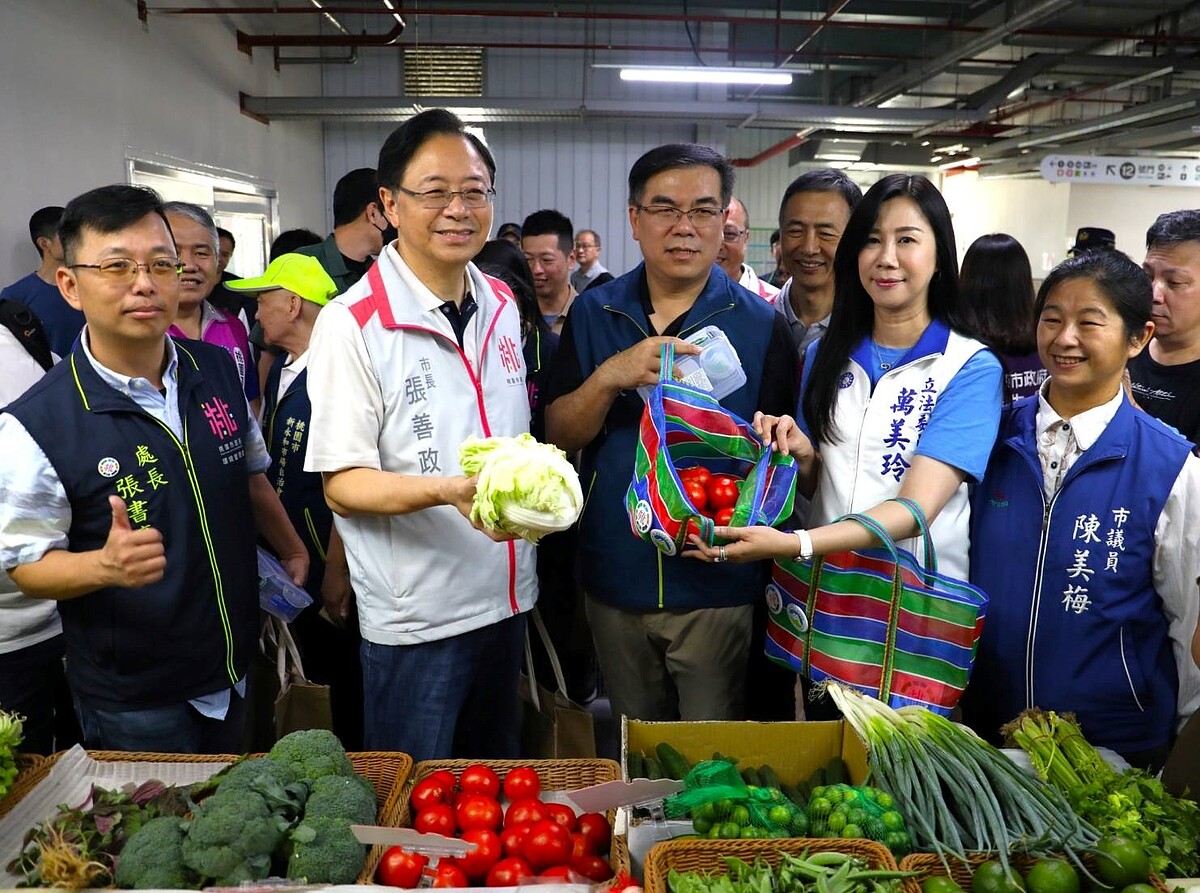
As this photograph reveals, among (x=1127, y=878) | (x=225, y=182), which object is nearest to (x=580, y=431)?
(x=1127, y=878)

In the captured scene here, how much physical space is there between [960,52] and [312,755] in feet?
30.4

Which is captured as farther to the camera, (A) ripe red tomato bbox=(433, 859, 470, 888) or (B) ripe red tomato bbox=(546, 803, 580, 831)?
(B) ripe red tomato bbox=(546, 803, 580, 831)

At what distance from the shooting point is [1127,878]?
4.66 ft

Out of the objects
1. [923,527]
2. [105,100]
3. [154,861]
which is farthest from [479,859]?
[105,100]

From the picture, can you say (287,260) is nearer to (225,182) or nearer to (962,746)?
(962,746)

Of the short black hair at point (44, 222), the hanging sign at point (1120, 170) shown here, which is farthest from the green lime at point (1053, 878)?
the hanging sign at point (1120, 170)

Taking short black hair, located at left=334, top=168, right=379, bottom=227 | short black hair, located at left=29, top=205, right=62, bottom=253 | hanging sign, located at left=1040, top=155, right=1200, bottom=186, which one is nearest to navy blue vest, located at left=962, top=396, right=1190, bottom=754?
short black hair, located at left=334, top=168, right=379, bottom=227

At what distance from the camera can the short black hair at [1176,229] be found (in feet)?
8.93

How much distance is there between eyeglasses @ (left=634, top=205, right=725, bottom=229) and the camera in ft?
7.25

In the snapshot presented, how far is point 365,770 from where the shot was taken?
1.79 meters

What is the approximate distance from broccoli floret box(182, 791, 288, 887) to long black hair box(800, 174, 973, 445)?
144 centimetres

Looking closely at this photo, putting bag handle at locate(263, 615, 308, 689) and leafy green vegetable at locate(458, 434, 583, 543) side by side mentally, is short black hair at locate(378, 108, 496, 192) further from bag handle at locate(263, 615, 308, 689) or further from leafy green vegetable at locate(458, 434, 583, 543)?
bag handle at locate(263, 615, 308, 689)

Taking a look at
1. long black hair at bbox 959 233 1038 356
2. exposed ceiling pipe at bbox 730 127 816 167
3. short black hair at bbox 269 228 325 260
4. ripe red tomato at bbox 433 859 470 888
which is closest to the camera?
ripe red tomato at bbox 433 859 470 888

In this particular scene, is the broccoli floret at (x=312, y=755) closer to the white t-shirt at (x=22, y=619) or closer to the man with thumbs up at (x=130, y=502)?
the man with thumbs up at (x=130, y=502)
